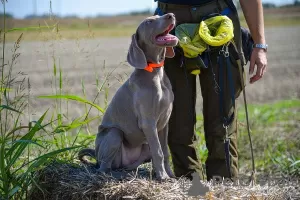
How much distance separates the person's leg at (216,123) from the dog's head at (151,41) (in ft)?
1.95

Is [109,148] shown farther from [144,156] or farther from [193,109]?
[193,109]

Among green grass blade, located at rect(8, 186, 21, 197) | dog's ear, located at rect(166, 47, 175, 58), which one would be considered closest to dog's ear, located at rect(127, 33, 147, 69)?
dog's ear, located at rect(166, 47, 175, 58)

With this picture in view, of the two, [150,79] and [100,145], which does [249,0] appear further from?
[100,145]

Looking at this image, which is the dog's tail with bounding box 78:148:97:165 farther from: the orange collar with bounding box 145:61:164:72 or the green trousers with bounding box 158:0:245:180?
the orange collar with bounding box 145:61:164:72

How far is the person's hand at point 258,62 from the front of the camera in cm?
456

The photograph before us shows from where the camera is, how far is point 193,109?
4.81m

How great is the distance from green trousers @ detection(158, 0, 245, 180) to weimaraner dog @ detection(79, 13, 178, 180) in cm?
43

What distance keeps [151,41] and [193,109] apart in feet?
3.18

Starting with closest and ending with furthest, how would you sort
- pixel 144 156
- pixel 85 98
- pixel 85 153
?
pixel 144 156
pixel 85 153
pixel 85 98

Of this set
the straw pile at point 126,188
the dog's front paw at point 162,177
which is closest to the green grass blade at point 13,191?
the straw pile at point 126,188

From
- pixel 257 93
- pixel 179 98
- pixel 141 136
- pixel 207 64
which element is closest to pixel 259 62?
pixel 207 64

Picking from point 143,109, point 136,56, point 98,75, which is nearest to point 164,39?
point 136,56

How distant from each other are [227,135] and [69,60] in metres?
12.7

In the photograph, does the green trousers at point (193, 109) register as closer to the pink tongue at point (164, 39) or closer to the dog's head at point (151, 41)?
the dog's head at point (151, 41)
